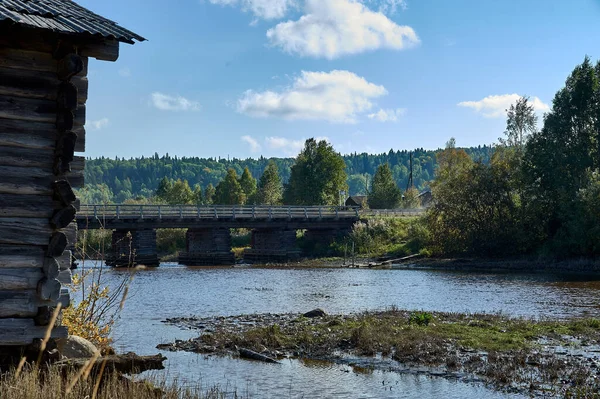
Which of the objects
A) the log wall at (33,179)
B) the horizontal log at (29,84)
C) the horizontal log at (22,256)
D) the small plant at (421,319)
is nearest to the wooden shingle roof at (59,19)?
the log wall at (33,179)

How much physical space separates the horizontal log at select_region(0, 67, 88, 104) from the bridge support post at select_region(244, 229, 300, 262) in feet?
183

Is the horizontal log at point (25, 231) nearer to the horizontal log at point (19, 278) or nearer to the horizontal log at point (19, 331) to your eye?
the horizontal log at point (19, 278)

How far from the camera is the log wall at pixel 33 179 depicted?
10766 mm

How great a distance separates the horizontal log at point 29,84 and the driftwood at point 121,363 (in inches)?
158

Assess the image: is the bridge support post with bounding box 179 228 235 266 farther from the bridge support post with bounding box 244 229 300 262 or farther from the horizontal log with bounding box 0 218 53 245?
the horizontal log with bounding box 0 218 53 245

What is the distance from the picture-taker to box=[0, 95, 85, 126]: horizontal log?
35.5 feet

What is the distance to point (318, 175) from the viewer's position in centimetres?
9825

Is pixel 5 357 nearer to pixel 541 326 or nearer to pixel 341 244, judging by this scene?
pixel 541 326

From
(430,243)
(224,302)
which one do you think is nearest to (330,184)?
(430,243)

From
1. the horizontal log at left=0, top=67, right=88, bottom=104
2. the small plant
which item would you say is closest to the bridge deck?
the small plant

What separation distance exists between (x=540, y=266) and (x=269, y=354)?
132ft

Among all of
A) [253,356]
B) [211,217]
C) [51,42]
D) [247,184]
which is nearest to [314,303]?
[253,356]

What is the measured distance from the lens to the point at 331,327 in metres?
22.0

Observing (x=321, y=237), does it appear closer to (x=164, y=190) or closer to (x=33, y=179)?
(x=33, y=179)
